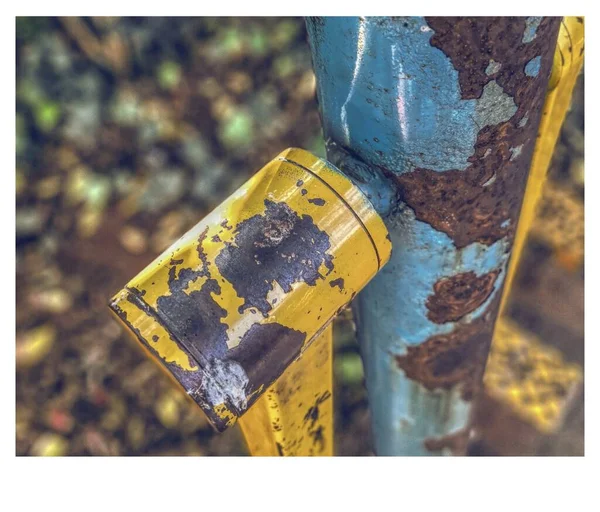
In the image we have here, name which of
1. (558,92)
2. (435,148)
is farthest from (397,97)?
(558,92)

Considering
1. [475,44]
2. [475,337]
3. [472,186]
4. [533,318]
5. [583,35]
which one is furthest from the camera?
[533,318]

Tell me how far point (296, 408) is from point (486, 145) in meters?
0.40

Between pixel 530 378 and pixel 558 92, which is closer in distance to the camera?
pixel 558 92

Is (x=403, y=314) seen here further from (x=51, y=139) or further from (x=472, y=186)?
(x=51, y=139)

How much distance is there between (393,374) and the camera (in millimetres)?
862

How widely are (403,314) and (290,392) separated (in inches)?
6.9

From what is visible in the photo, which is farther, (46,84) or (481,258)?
(46,84)

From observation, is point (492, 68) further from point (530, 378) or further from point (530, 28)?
point (530, 378)

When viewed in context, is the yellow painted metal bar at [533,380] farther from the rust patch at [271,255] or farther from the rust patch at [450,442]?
the rust patch at [271,255]

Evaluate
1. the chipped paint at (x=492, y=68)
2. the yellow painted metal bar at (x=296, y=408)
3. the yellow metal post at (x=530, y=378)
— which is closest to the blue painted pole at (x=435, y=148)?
the chipped paint at (x=492, y=68)

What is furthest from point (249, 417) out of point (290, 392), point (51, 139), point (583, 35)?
point (51, 139)

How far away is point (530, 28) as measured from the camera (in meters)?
0.47

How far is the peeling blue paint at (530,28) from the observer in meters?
0.47

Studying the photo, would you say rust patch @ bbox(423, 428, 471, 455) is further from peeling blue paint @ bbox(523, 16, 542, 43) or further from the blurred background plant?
peeling blue paint @ bbox(523, 16, 542, 43)
